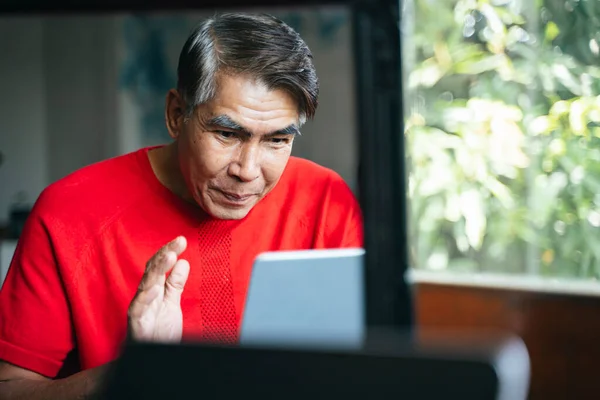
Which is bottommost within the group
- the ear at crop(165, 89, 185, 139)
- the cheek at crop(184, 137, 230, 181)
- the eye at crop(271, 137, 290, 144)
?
the cheek at crop(184, 137, 230, 181)

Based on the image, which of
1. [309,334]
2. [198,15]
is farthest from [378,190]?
[309,334]

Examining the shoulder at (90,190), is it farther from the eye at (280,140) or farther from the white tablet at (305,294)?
the white tablet at (305,294)

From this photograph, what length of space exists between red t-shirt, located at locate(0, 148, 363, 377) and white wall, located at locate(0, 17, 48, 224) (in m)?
0.31

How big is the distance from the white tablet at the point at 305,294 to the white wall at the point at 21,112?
0.69m

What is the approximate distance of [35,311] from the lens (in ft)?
3.93

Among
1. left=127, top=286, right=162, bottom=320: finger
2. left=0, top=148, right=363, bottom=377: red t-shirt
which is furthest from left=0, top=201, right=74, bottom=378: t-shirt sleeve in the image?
left=127, top=286, right=162, bottom=320: finger

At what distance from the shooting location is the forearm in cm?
117

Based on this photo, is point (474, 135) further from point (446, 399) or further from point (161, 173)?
point (446, 399)

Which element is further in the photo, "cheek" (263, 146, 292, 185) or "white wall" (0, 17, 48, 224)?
"white wall" (0, 17, 48, 224)

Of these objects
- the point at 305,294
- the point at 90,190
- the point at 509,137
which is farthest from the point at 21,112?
the point at 509,137

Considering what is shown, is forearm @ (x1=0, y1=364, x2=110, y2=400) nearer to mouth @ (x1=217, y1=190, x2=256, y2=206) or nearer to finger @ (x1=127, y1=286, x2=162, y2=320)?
finger @ (x1=127, y1=286, x2=162, y2=320)

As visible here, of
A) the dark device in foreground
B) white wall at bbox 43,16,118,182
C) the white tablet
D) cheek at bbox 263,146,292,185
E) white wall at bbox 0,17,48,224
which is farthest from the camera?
white wall at bbox 0,17,48,224

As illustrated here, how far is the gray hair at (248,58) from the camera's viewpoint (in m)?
1.20

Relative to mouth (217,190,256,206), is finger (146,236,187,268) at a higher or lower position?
lower
